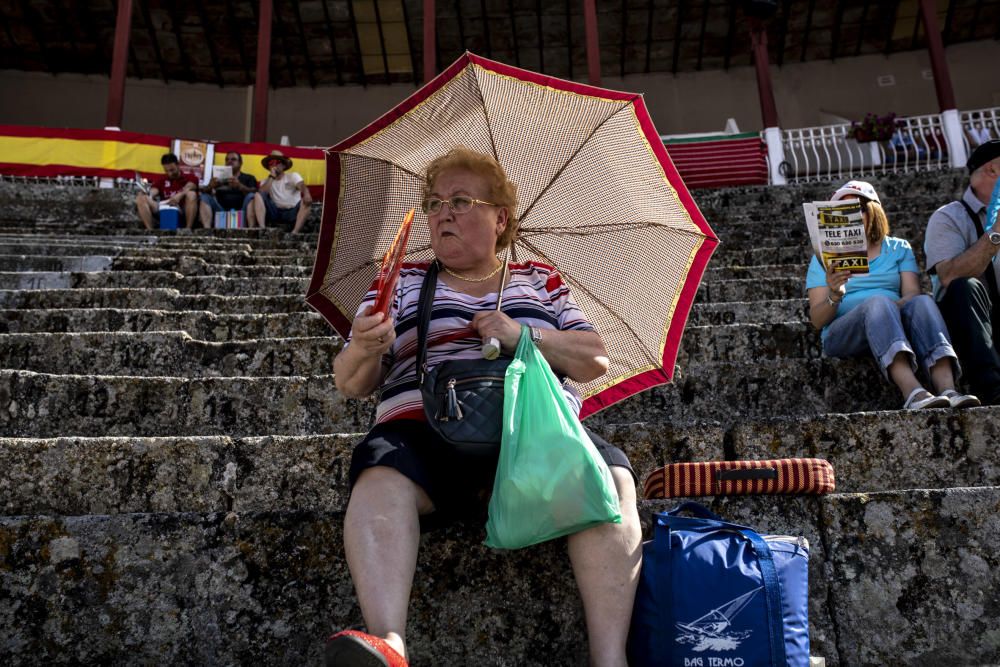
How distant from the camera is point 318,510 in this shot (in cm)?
208

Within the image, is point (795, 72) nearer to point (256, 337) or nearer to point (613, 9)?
point (613, 9)

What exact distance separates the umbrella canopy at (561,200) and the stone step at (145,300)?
5.71ft

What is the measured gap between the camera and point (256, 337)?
3920mm

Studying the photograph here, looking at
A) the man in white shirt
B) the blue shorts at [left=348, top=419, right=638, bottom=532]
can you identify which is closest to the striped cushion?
the blue shorts at [left=348, top=419, right=638, bottom=532]

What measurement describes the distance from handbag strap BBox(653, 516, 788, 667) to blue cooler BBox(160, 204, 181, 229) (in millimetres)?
7194

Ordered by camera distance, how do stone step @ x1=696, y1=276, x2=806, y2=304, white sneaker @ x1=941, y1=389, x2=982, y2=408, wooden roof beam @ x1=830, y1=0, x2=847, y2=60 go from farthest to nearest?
wooden roof beam @ x1=830, y1=0, x2=847, y2=60, stone step @ x1=696, y1=276, x2=806, y2=304, white sneaker @ x1=941, y1=389, x2=982, y2=408

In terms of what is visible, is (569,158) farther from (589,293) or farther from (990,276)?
(990,276)

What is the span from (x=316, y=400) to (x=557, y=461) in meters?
1.44

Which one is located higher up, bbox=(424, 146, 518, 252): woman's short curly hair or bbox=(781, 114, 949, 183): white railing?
bbox=(781, 114, 949, 183): white railing

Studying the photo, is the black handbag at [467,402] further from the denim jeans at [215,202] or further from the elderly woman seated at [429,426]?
the denim jeans at [215,202]

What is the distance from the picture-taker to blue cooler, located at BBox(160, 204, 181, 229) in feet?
26.5

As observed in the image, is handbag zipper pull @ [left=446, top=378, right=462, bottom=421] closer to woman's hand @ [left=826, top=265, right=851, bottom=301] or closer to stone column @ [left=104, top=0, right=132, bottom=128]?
woman's hand @ [left=826, top=265, right=851, bottom=301]

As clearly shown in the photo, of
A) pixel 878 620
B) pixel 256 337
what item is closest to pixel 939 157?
pixel 256 337

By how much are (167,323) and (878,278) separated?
2.99m
